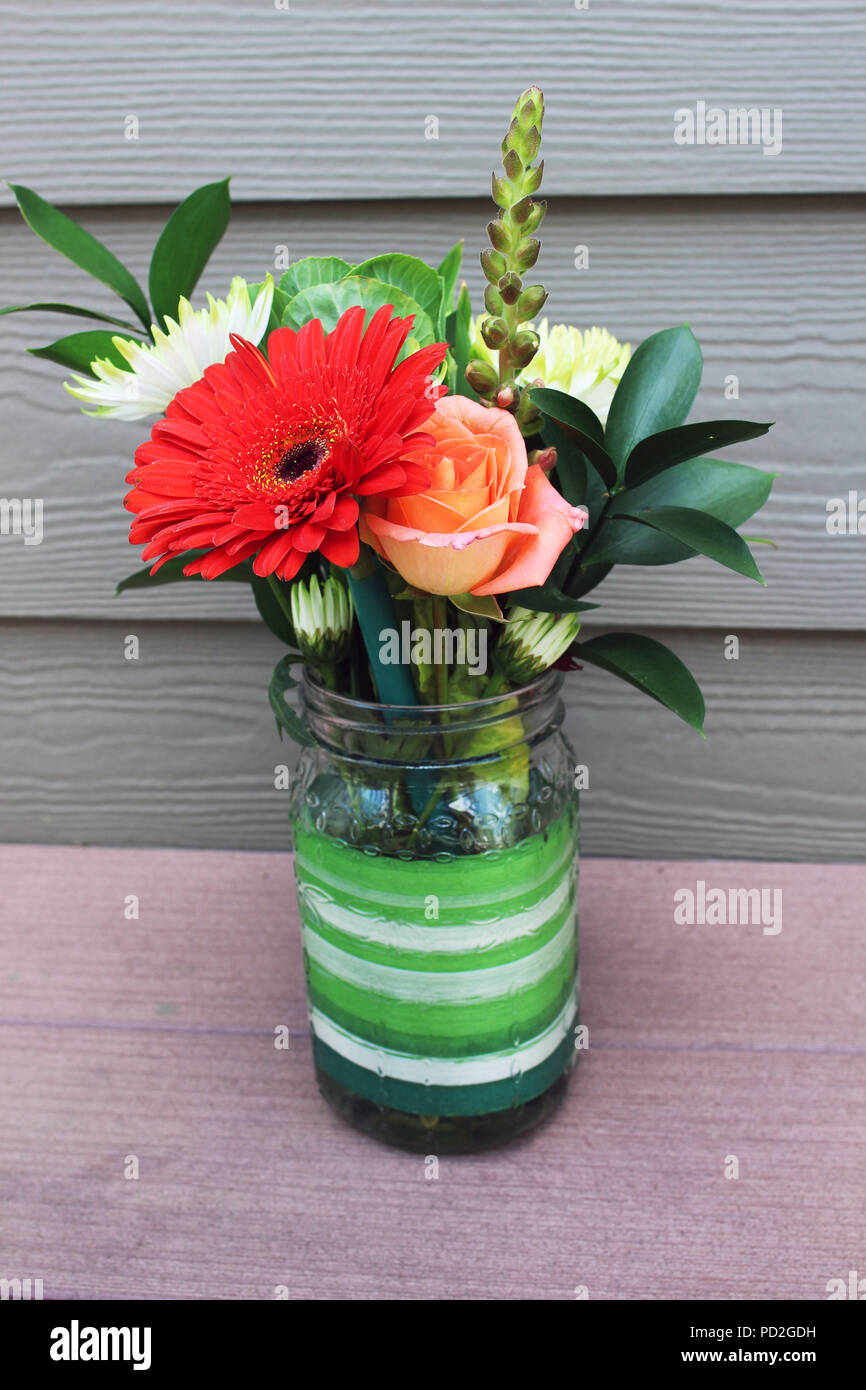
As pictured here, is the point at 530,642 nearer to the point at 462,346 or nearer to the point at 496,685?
the point at 496,685

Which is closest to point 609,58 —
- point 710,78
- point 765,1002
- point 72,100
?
point 710,78

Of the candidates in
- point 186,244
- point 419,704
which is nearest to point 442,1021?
point 419,704

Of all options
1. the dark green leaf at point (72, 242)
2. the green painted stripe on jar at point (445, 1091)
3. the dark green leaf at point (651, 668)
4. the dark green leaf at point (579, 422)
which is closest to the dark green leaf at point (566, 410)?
the dark green leaf at point (579, 422)

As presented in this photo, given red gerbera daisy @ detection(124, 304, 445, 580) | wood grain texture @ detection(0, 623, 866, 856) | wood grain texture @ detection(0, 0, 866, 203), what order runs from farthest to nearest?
wood grain texture @ detection(0, 623, 866, 856) < wood grain texture @ detection(0, 0, 866, 203) < red gerbera daisy @ detection(124, 304, 445, 580)

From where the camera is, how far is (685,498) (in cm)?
46

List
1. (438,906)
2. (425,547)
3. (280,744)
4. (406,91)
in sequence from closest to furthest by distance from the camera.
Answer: (425,547), (438,906), (406,91), (280,744)

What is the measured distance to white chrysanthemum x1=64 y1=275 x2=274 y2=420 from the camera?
43 cm

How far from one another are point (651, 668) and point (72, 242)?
1.07 ft

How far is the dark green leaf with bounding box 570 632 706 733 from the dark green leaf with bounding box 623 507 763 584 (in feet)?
0.21

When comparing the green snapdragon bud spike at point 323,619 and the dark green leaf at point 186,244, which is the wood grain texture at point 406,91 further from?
the green snapdragon bud spike at point 323,619

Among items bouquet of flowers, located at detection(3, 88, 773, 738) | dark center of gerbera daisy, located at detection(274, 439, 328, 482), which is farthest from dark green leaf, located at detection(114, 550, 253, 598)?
dark center of gerbera daisy, located at detection(274, 439, 328, 482)

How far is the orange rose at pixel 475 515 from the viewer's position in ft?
1.25

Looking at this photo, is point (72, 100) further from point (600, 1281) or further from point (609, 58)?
point (600, 1281)

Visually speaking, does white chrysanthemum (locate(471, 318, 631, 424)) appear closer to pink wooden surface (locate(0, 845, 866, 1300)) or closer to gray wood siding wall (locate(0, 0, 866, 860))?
gray wood siding wall (locate(0, 0, 866, 860))
